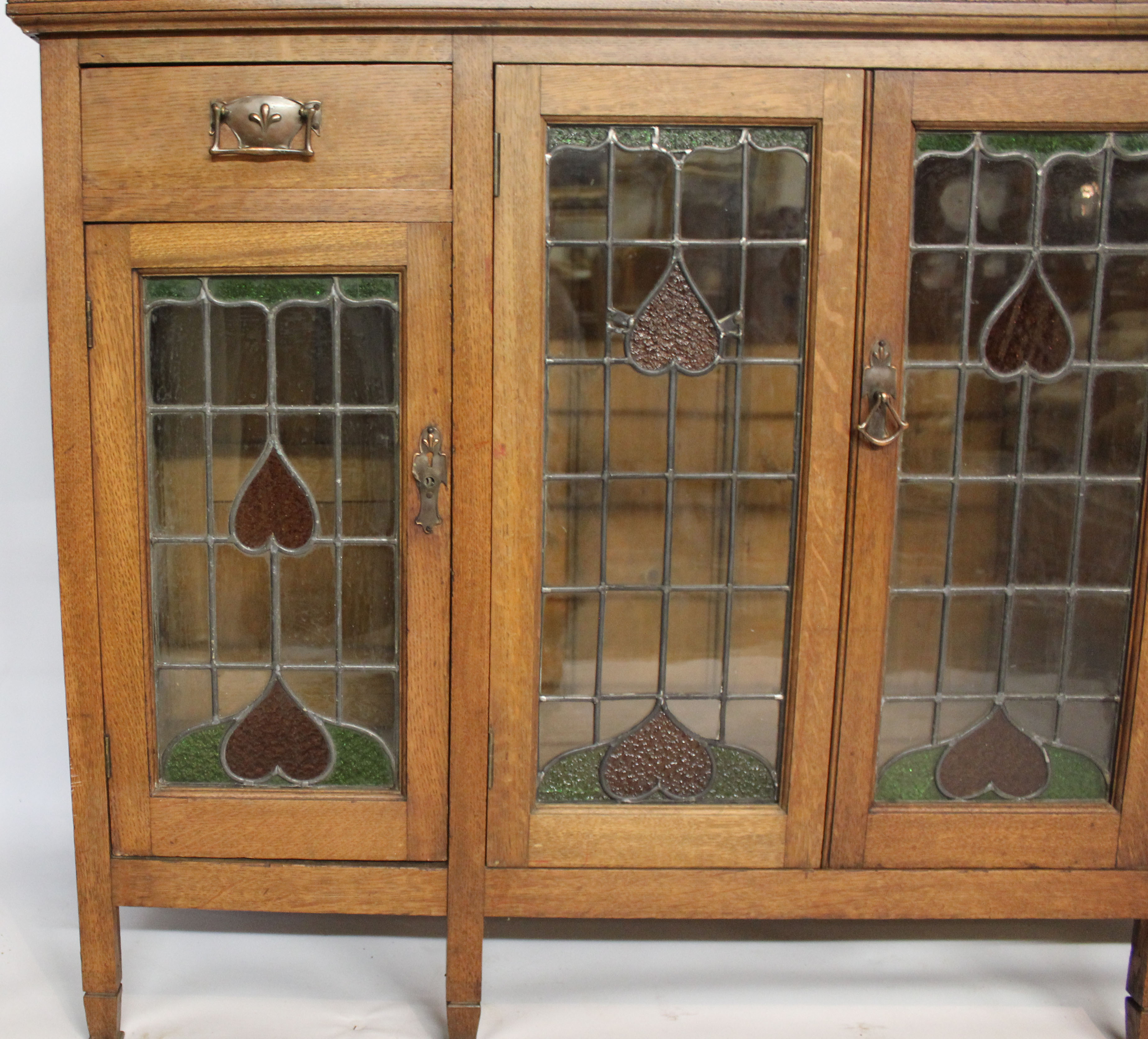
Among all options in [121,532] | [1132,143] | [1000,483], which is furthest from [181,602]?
[1132,143]

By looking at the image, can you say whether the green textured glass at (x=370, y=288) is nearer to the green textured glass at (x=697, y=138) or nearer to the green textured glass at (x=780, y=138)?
the green textured glass at (x=697, y=138)

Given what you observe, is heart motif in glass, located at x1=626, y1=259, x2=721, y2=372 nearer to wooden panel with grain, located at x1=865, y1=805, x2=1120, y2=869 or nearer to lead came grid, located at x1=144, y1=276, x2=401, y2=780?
lead came grid, located at x1=144, y1=276, x2=401, y2=780

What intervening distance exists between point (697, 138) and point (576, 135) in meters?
0.18

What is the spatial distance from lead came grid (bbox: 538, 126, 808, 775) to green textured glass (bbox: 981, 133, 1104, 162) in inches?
11.6

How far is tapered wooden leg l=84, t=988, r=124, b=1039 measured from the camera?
75.2 inches

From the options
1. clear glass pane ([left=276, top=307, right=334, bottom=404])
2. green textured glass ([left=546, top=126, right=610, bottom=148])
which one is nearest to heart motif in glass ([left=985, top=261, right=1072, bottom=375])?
green textured glass ([left=546, top=126, right=610, bottom=148])

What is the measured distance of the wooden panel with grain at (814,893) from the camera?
1864mm

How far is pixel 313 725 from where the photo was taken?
186 cm

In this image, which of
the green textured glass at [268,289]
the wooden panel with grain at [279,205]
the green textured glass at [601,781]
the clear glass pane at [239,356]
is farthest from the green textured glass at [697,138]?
the green textured glass at [601,781]

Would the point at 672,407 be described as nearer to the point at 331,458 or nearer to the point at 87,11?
the point at 331,458

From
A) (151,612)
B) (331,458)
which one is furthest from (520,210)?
(151,612)

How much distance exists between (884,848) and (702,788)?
0.31m

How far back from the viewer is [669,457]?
1.81 meters

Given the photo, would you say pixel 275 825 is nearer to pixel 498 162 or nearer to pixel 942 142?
pixel 498 162
